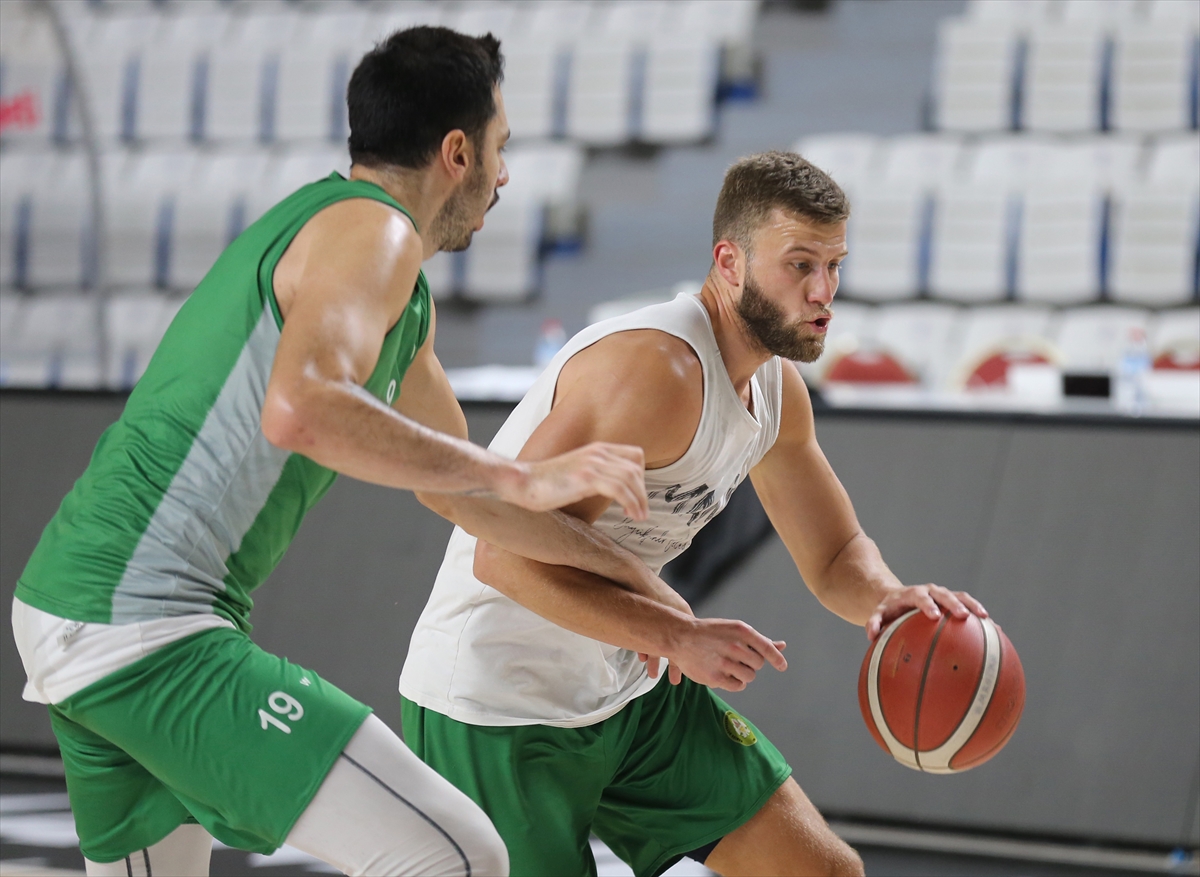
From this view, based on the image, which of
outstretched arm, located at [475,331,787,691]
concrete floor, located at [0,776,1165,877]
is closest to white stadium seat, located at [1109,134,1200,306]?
concrete floor, located at [0,776,1165,877]

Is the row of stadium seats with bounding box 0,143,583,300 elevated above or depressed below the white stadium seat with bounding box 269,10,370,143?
below

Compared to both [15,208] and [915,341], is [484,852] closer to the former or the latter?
[915,341]

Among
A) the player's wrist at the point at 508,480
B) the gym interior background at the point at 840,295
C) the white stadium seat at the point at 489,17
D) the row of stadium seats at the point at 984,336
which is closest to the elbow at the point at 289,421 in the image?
the player's wrist at the point at 508,480

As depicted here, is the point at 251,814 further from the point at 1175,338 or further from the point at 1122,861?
the point at 1175,338

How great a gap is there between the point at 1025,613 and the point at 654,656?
206 cm

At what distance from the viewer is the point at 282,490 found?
6.49 ft

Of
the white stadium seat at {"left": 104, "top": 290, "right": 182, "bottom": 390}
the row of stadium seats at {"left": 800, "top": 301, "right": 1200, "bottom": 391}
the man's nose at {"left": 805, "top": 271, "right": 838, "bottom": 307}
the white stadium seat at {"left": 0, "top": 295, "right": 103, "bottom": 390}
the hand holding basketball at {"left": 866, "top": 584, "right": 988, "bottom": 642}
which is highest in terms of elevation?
the man's nose at {"left": 805, "top": 271, "right": 838, "bottom": 307}

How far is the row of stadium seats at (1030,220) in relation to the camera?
8.08 meters

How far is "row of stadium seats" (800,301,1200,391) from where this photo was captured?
277 inches

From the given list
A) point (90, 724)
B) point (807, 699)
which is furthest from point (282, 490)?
point (807, 699)

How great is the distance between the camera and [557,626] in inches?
97.6

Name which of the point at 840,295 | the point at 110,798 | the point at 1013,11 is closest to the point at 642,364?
the point at 110,798

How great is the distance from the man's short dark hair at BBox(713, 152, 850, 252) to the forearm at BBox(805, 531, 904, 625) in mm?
680

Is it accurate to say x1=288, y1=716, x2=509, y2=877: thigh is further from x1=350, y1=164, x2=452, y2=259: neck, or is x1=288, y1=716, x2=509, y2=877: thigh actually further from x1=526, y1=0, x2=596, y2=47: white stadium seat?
x1=526, y1=0, x2=596, y2=47: white stadium seat
